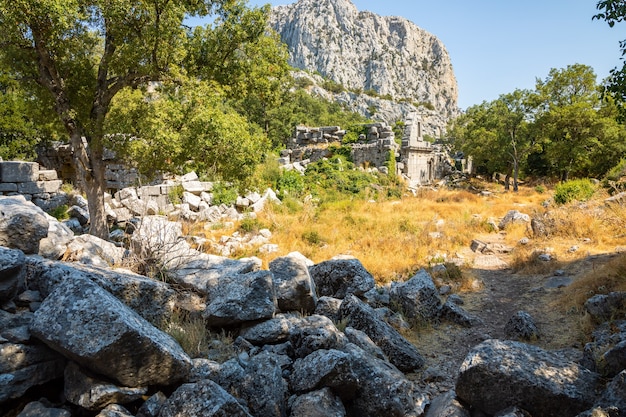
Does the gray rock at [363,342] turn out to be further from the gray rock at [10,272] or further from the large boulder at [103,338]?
the gray rock at [10,272]

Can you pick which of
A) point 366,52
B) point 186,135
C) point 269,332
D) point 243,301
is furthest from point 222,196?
point 366,52

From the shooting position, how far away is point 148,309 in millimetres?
4270

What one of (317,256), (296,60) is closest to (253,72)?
(317,256)

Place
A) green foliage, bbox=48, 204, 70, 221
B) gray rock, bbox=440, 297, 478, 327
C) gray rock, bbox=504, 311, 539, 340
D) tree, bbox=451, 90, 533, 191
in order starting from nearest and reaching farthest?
gray rock, bbox=504, 311, 539, 340
gray rock, bbox=440, 297, 478, 327
green foliage, bbox=48, 204, 70, 221
tree, bbox=451, 90, 533, 191

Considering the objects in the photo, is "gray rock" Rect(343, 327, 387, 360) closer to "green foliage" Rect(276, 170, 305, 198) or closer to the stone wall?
the stone wall

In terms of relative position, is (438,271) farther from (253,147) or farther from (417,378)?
(253,147)

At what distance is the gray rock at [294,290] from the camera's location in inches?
211

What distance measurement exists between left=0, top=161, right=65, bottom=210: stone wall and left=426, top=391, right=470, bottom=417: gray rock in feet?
42.3

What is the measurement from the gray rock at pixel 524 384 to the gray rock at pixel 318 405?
1.23 m

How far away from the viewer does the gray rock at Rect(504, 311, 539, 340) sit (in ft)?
18.1

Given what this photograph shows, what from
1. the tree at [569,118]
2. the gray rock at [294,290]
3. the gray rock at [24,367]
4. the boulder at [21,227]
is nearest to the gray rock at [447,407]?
the gray rock at [294,290]

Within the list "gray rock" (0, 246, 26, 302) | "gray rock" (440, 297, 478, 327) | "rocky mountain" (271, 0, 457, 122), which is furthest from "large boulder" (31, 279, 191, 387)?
"rocky mountain" (271, 0, 457, 122)

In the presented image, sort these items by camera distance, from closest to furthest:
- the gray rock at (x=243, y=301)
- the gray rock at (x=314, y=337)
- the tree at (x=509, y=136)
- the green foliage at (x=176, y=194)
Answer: the gray rock at (x=314, y=337) < the gray rock at (x=243, y=301) < the green foliage at (x=176, y=194) < the tree at (x=509, y=136)

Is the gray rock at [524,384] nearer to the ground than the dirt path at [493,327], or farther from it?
farther from it
